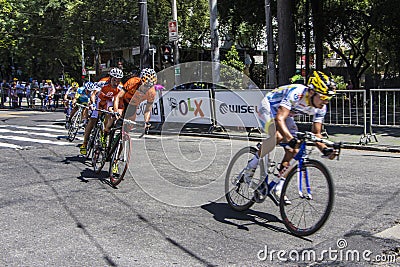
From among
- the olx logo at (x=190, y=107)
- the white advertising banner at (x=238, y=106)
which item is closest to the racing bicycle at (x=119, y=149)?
the olx logo at (x=190, y=107)

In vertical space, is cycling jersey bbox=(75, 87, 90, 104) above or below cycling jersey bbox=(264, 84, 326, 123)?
above

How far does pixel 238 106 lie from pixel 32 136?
22.4 ft

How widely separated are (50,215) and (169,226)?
1.77 m

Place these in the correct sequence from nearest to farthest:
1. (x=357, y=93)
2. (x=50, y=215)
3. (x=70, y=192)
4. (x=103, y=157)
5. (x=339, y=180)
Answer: (x=50, y=215) < (x=70, y=192) < (x=339, y=180) < (x=103, y=157) < (x=357, y=93)

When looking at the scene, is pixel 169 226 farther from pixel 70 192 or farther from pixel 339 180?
pixel 339 180

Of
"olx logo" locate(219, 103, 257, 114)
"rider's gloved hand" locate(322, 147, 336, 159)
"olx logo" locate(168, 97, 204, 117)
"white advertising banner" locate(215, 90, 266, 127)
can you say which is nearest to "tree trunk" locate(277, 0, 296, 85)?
"white advertising banner" locate(215, 90, 266, 127)

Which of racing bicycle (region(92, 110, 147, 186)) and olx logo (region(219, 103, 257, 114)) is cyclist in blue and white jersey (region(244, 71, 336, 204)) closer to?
racing bicycle (region(92, 110, 147, 186))

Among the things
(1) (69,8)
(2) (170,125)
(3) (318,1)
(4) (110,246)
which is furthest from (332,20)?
(4) (110,246)

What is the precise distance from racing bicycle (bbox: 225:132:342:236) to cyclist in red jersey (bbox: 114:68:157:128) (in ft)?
8.48

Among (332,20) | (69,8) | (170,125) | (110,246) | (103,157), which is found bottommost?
(110,246)

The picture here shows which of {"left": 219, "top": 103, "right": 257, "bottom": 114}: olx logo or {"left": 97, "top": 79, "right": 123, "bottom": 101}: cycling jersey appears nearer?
{"left": 97, "top": 79, "right": 123, "bottom": 101}: cycling jersey

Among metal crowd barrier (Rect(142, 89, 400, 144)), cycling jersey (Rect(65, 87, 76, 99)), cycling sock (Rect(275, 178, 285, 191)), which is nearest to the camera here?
cycling sock (Rect(275, 178, 285, 191))

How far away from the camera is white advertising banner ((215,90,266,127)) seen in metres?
14.9

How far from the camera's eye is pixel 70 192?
7980 mm
